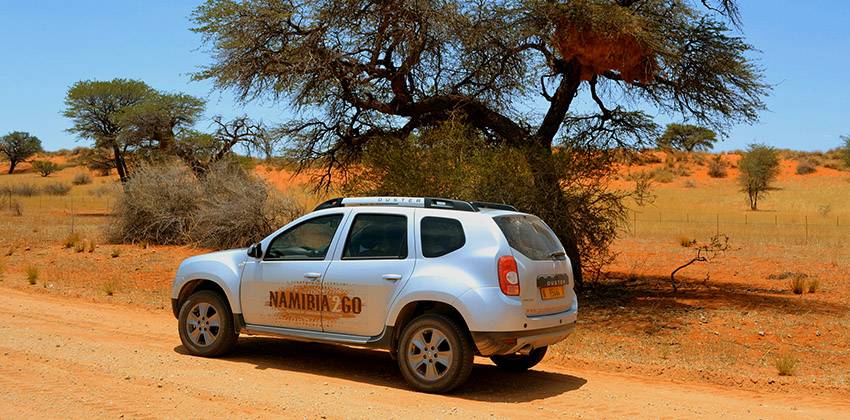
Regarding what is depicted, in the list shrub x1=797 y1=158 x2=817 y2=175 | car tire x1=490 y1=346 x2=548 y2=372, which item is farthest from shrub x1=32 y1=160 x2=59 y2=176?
car tire x1=490 y1=346 x2=548 y2=372

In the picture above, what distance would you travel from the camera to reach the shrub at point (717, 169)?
73938mm

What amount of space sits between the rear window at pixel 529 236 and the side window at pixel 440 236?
1.32 feet

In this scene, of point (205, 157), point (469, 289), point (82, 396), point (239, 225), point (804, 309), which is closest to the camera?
point (82, 396)

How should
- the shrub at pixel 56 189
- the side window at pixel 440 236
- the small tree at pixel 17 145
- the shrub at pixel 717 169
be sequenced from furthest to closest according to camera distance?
the small tree at pixel 17 145 < the shrub at pixel 717 169 < the shrub at pixel 56 189 < the side window at pixel 440 236

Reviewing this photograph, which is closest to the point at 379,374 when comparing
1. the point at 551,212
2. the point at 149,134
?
the point at 551,212

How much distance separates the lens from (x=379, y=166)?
15211 millimetres

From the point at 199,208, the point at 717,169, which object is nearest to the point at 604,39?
the point at 199,208

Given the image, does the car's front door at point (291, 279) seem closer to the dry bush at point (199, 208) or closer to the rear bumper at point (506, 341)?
the rear bumper at point (506, 341)

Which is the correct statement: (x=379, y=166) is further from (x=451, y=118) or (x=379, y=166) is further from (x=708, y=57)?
(x=708, y=57)

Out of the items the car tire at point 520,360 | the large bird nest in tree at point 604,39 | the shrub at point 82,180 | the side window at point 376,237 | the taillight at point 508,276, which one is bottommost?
the car tire at point 520,360

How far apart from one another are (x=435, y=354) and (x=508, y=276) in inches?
40.1

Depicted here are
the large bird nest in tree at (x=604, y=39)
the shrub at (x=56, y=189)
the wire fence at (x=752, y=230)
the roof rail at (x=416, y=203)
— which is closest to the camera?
the roof rail at (x=416, y=203)

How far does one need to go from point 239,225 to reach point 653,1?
12671mm

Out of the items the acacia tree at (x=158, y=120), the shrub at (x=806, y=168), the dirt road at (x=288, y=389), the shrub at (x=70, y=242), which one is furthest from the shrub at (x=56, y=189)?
the shrub at (x=806, y=168)
